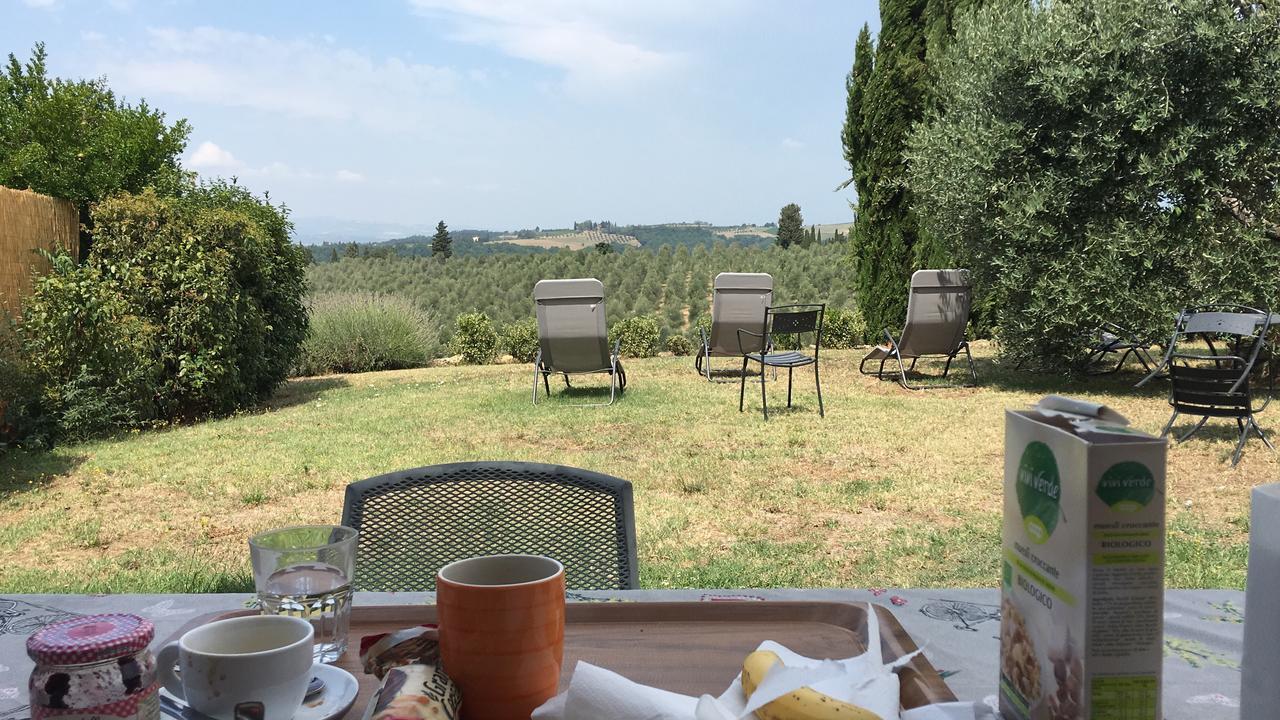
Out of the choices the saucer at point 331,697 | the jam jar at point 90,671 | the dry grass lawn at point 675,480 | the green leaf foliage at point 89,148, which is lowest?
the dry grass lawn at point 675,480

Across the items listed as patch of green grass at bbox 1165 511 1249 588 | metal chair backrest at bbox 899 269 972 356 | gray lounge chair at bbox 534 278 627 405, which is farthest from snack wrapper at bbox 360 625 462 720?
metal chair backrest at bbox 899 269 972 356

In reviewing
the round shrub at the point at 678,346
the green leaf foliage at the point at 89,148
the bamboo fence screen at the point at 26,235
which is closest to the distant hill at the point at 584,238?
the round shrub at the point at 678,346

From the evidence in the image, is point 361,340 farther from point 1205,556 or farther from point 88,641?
point 88,641

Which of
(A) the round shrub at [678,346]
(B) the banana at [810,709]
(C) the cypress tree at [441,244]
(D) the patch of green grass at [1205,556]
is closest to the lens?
(B) the banana at [810,709]

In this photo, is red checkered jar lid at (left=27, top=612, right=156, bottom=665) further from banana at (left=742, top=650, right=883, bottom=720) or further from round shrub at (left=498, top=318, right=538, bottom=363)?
round shrub at (left=498, top=318, right=538, bottom=363)

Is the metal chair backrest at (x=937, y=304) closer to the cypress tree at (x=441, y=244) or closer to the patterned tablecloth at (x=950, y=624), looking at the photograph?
the patterned tablecloth at (x=950, y=624)

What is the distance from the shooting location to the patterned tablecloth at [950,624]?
96 centimetres

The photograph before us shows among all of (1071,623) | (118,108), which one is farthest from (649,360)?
(1071,623)

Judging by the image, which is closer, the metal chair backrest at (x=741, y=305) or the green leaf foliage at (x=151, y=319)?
the green leaf foliage at (x=151, y=319)

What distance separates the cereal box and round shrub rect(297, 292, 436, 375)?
12723 millimetres

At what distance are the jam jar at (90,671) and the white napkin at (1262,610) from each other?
0.82 meters

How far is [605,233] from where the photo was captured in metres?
51.2

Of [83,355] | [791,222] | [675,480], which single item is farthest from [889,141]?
[791,222]

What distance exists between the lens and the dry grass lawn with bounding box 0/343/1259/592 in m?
3.93
